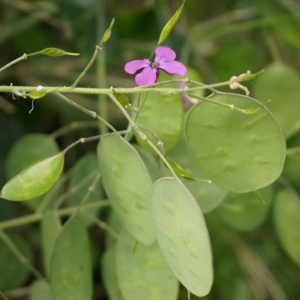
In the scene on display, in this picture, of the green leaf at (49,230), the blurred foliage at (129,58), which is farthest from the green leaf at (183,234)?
the blurred foliage at (129,58)

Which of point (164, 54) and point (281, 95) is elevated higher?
point (164, 54)

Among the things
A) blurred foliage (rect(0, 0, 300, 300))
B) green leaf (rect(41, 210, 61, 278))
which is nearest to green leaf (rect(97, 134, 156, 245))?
green leaf (rect(41, 210, 61, 278))

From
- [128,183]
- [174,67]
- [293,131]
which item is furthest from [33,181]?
[293,131]

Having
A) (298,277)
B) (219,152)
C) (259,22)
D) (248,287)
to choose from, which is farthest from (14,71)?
(298,277)

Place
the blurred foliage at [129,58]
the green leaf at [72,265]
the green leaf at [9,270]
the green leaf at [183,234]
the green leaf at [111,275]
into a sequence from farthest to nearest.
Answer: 1. the blurred foliage at [129,58]
2. the green leaf at [9,270]
3. the green leaf at [111,275]
4. the green leaf at [72,265]
5. the green leaf at [183,234]

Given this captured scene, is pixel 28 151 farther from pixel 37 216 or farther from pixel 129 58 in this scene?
pixel 129 58

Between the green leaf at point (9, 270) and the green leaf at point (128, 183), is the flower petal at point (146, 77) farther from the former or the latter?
the green leaf at point (9, 270)

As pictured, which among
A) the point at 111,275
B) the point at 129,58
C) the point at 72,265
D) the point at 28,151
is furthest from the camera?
the point at 129,58
